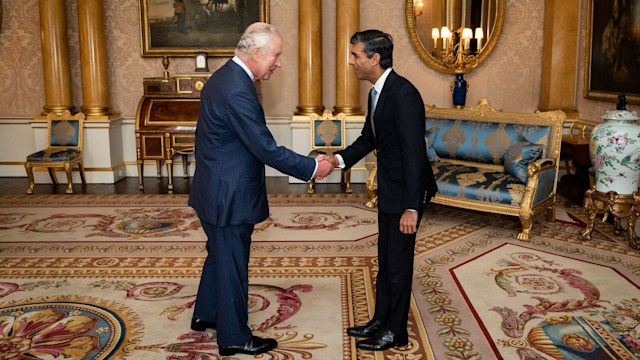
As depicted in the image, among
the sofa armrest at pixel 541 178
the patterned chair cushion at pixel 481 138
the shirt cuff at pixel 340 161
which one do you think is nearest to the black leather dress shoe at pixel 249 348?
the shirt cuff at pixel 340 161

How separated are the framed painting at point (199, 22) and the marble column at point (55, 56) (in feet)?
3.43

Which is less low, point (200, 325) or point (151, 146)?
point (151, 146)

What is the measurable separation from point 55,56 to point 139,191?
7.40 ft

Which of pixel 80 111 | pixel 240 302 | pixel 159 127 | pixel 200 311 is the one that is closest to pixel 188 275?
pixel 200 311

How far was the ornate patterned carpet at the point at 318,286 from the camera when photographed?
335 cm

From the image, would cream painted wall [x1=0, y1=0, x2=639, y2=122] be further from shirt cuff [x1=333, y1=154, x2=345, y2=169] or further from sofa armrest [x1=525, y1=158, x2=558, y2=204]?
shirt cuff [x1=333, y1=154, x2=345, y2=169]

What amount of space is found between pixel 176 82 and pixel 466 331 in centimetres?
551

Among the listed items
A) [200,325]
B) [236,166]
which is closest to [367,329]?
[200,325]

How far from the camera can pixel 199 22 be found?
8336 millimetres

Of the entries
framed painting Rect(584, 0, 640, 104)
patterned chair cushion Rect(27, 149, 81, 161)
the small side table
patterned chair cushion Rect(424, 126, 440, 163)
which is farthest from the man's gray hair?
patterned chair cushion Rect(27, 149, 81, 161)

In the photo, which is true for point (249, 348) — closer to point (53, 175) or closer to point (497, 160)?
point (497, 160)

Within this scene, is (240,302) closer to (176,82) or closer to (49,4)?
(176,82)

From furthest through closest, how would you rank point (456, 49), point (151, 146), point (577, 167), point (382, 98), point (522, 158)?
point (456, 49) → point (151, 146) → point (577, 167) → point (522, 158) → point (382, 98)

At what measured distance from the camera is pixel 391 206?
10.2 feet
